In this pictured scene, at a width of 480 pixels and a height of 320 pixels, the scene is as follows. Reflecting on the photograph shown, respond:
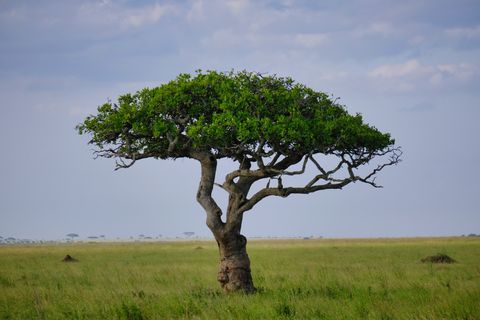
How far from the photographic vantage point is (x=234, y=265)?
71.2 ft

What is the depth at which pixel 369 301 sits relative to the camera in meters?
17.5

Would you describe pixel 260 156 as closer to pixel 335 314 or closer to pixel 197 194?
pixel 197 194

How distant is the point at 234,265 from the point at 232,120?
6.25 m

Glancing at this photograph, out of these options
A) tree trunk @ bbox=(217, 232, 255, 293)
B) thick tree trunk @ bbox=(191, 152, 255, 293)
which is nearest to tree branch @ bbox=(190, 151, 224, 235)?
thick tree trunk @ bbox=(191, 152, 255, 293)

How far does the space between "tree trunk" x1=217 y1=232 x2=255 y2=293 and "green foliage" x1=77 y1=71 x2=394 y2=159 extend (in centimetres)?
343

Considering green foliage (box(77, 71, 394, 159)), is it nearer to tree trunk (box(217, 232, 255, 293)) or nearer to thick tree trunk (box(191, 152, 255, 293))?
thick tree trunk (box(191, 152, 255, 293))

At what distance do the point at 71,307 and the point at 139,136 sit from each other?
7.38 m

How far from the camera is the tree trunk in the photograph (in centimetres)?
2153

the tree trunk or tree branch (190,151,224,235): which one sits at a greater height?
tree branch (190,151,224,235)

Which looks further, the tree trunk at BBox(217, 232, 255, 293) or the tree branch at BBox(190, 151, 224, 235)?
the tree branch at BBox(190, 151, 224, 235)

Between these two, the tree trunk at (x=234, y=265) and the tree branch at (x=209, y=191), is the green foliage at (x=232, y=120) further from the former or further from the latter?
the tree trunk at (x=234, y=265)

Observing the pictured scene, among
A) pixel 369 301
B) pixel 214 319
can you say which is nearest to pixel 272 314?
pixel 214 319

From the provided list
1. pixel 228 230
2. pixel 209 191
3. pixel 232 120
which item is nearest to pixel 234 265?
A: pixel 228 230

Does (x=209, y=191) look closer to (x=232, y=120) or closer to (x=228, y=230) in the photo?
(x=228, y=230)
